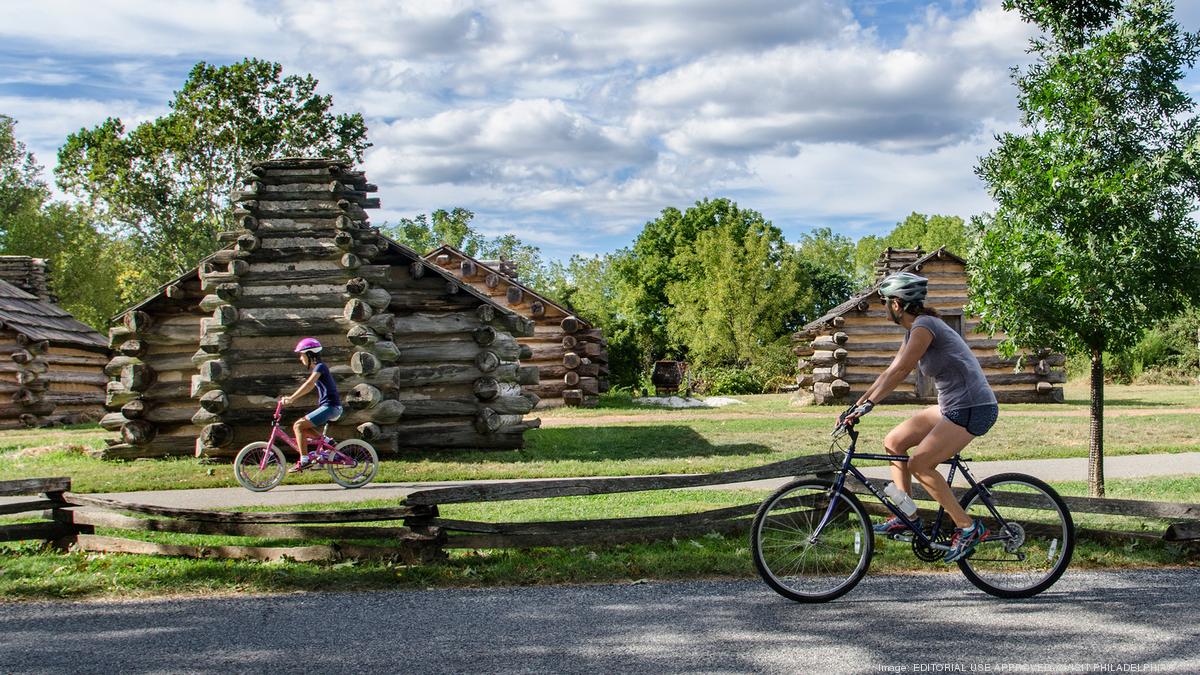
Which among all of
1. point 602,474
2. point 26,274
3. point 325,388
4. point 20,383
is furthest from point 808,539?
point 26,274

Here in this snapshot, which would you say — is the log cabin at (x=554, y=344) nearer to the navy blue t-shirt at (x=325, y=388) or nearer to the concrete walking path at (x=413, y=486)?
the concrete walking path at (x=413, y=486)

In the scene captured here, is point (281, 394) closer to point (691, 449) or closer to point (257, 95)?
point (691, 449)

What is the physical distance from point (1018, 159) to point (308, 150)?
37.0 m

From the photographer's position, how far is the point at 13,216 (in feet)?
186

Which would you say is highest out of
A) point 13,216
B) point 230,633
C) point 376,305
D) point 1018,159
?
point 13,216

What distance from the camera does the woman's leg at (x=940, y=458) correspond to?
6785mm

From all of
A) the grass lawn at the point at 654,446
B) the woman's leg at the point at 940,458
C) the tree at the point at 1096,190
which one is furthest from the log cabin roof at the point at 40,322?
the woman's leg at the point at 940,458

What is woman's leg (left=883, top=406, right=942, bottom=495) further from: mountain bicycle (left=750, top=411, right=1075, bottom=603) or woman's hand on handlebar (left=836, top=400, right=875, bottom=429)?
woman's hand on handlebar (left=836, top=400, right=875, bottom=429)

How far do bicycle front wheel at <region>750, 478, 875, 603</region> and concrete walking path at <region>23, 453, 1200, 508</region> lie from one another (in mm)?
4808

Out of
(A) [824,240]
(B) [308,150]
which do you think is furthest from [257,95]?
(A) [824,240]

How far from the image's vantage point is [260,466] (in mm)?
13898

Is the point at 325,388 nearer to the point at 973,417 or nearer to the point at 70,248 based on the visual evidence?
the point at 973,417

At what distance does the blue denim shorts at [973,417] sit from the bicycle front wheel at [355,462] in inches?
356

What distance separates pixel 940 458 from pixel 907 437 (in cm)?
26
